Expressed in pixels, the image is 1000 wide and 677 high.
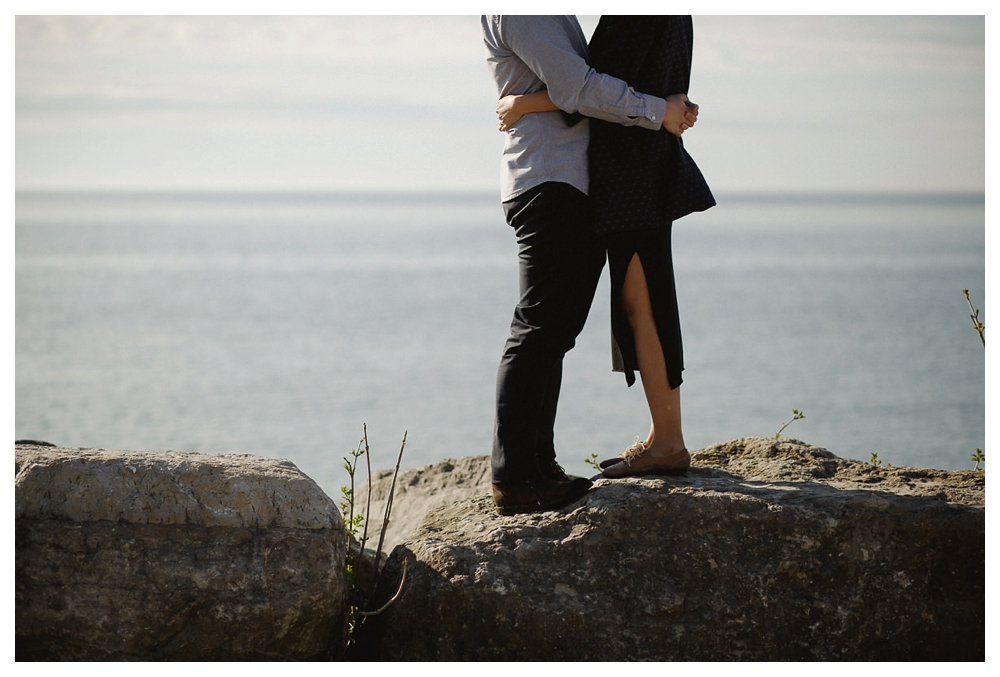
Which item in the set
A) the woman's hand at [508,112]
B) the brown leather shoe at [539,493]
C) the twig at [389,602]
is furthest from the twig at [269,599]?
the woman's hand at [508,112]

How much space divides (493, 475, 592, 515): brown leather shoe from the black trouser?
1.4 inches

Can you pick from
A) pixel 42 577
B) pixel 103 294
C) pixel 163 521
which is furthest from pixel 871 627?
pixel 103 294

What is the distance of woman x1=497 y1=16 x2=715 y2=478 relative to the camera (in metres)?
3.22

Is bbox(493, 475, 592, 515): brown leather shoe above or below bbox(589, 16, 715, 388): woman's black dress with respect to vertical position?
below

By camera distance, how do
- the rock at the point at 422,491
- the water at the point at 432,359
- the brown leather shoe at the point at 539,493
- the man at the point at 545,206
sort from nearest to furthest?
1. the man at the point at 545,206
2. the brown leather shoe at the point at 539,493
3. the rock at the point at 422,491
4. the water at the point at 432,359

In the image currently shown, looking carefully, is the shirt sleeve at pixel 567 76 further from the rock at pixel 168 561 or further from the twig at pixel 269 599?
the twig at pixel 269 599

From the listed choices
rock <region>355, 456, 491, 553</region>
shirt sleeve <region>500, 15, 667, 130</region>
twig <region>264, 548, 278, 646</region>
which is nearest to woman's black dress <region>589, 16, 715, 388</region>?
shirt sleeve <region>500, 15, 667, 130</region>

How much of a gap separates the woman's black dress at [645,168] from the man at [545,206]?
55 mm

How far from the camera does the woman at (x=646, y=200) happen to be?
10.6 ft

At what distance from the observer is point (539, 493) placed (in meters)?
3.36

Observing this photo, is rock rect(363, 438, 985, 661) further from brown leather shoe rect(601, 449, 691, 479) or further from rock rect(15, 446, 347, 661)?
rock rect(15, 446, 347, 661)

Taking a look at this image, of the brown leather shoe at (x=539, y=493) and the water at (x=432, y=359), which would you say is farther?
the water at (x=432, y=359)

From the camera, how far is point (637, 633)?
3.04 meters

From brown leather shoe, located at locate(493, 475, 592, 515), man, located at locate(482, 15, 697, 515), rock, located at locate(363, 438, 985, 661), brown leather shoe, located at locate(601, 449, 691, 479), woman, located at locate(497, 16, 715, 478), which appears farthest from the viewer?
brown leather shoe, located at locate(601, 449, 691, 479)
